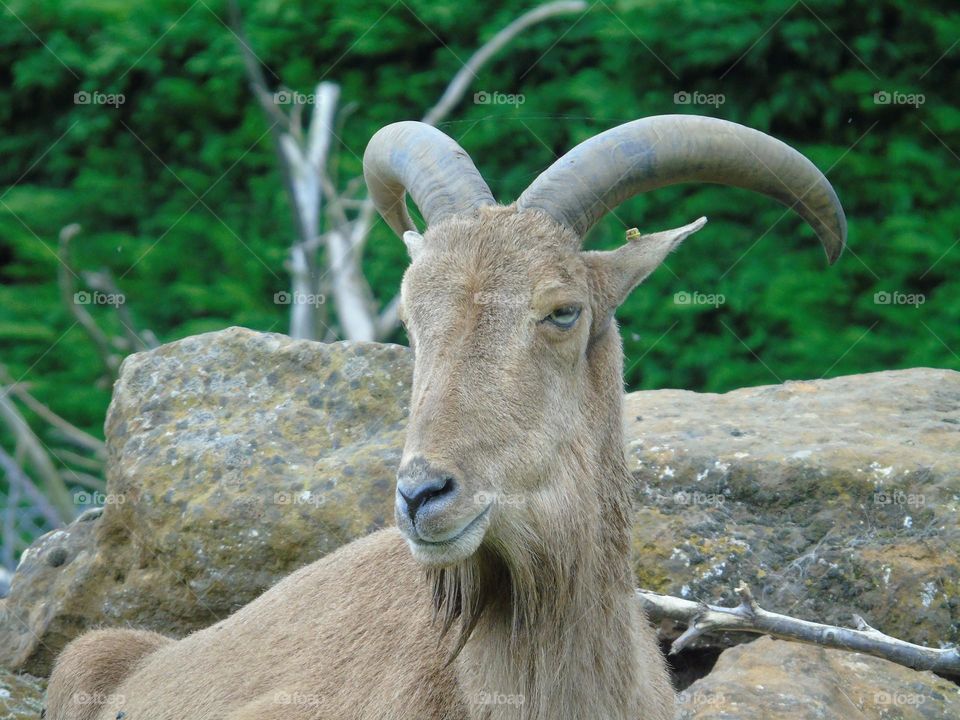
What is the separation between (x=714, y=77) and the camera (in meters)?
11.0

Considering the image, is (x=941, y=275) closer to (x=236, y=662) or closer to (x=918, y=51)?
(x=918, y=51)

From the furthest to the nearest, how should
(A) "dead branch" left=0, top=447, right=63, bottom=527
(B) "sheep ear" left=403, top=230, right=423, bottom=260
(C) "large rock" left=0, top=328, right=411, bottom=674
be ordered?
1. (A) "dead branch" left=0, top=447, right=63, bottom=527
2. (C) "large rock" left=0, top=328, right=411, bottom=674
3. (B) "sheep ear" left=403, top=230, right=423, bottom=260

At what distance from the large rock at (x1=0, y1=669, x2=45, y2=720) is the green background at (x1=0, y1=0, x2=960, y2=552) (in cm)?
581

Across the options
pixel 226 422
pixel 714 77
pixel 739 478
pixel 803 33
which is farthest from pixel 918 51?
pixel 226 422

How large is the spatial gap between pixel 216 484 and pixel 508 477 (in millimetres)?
2739

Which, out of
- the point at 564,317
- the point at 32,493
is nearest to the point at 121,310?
the point at 32,493

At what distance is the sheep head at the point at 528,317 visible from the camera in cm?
364

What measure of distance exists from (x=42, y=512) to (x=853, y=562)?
7689 millimetres

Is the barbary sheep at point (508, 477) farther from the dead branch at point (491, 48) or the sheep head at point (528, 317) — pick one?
the dead branch at point (491, 48)

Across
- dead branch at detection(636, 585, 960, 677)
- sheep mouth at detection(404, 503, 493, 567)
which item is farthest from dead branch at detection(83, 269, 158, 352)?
sheep mouth at detection(404, 503, 493, 567)

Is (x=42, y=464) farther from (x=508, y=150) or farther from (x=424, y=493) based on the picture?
(x=424, y=493)

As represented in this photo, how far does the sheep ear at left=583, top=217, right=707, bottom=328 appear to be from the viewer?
169 inches

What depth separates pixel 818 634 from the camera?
15.9 ft

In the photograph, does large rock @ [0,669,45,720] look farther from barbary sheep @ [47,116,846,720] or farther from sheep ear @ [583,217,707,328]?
sheep ear @ [583,217,707,328]
